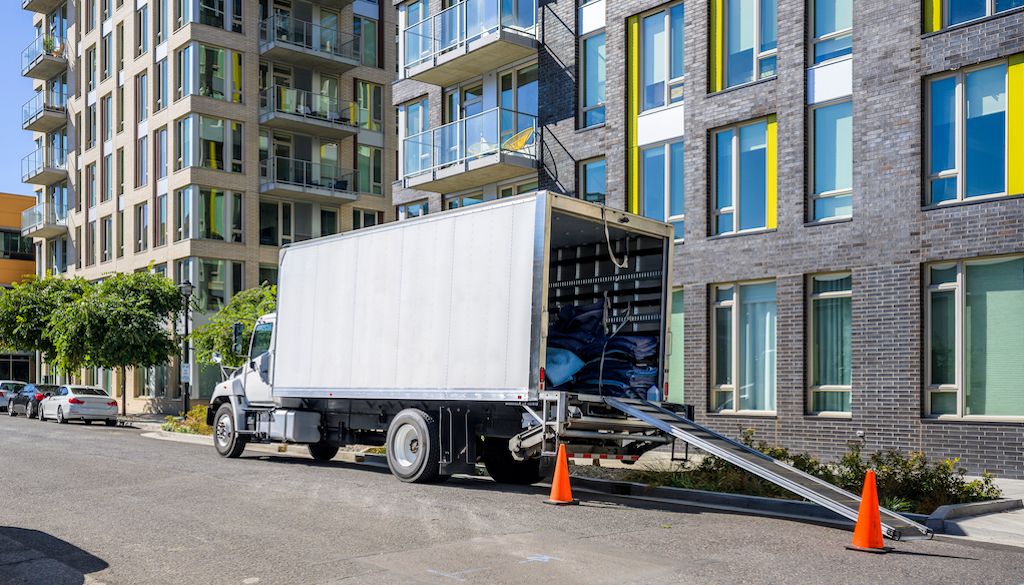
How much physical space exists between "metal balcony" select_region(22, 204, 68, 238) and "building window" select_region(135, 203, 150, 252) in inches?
393

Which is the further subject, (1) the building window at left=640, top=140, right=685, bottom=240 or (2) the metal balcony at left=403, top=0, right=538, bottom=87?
(2) the metal balcony at left=403, top=0, right=538, bottom=87

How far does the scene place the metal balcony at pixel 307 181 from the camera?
41.3 m

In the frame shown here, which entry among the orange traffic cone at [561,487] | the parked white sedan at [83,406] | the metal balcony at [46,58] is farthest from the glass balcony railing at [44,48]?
the orange traffic cone at [561,487]

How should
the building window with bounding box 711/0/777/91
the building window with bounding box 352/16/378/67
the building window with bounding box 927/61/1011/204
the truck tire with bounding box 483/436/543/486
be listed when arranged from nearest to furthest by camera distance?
1. the truck tire with bounding box 483/436/543/486
2. the building window with bounding box 927/61/1011/204
3. the building window with bounding box 711/0/777/91
4. the building window with bounding box 352/16/378/67

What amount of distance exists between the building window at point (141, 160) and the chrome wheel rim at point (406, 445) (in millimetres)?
32945

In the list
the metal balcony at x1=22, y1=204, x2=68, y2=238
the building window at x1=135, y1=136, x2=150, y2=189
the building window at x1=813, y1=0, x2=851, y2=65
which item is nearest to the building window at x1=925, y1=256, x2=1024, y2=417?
the building window at x1=813, y1=0, x2=851, y2=65

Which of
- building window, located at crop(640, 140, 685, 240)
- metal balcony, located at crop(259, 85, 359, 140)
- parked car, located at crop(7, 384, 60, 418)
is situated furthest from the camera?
metal balcony, located at crop(259, 85, 359, 140)

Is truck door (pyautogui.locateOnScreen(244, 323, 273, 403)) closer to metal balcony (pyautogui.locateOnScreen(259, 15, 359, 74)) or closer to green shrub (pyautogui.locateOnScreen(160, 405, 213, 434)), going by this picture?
green shrub (pyautogui.locateOnScreen(160, 405, 213, 434))

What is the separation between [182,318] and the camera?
132 ft

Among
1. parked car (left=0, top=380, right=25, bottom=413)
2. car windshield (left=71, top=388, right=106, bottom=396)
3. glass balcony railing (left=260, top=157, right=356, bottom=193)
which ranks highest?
glass balcony railing (left=260, top=157, right=356, bottom=193)

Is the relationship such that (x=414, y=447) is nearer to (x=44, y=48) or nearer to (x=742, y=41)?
(x=742, y=41)

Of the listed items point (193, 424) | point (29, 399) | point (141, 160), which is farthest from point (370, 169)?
point (193, 424)

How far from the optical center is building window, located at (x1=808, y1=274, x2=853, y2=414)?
1775 cm

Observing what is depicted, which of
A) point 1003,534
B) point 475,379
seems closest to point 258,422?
point 475,379
